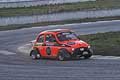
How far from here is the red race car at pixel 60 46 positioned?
26.7m

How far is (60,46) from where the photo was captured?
2739 centimetres

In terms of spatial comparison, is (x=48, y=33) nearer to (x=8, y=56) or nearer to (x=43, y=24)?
(x=8, y=56)

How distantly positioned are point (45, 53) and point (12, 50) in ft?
27.0

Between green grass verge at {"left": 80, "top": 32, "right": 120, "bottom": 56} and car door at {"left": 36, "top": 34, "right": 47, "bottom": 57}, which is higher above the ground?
car door at {"left": 36, "top": 34, "right": 47, "bottom": 57}

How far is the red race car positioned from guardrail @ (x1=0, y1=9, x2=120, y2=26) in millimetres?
22160

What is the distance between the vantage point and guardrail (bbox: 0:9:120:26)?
169 feet

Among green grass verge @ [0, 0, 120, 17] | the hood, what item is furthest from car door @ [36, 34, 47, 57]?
green grass verge @ [0, 0, 120, 17]

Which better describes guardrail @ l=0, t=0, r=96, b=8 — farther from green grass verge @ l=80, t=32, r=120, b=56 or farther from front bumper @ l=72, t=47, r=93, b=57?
front bumper @ l=72, t=47, r=93, b=57

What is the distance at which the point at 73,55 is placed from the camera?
26.6 meters

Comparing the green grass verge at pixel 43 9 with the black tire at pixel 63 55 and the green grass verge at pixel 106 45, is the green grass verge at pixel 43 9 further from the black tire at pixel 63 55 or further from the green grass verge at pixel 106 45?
the black tire at pixel 63 55

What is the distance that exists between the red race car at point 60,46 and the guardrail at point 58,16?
72.7 feet

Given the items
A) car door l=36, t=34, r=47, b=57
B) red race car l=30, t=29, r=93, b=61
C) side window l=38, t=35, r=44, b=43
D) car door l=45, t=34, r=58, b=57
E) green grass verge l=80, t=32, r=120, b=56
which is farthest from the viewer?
side window l=38, t=35, r=44, b=43

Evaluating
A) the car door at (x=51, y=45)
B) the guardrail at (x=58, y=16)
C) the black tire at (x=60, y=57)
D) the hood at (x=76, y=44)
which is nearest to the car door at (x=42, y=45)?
the car door at (x=51, y=45)

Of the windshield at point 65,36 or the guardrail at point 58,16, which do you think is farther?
the guardrail at point 58,16
